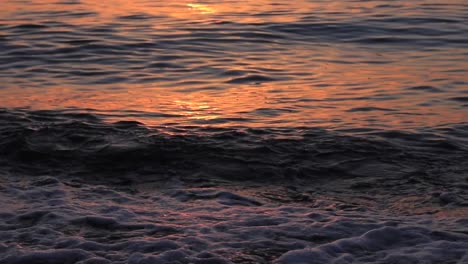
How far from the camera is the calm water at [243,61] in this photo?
29.2 feet

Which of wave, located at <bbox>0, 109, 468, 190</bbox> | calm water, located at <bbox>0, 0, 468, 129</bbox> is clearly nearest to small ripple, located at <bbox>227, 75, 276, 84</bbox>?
calm water, located at <bbox>0, 0, 468, 129</bbox>

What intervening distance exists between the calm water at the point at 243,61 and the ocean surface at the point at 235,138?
41mm

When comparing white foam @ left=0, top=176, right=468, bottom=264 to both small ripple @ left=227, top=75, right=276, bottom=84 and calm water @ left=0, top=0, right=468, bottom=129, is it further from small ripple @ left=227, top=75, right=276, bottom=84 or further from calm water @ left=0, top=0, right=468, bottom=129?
small ripple @ left=227, top=75, right=276, bottom=84

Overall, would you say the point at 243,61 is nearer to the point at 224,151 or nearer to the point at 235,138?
the point at 235,138

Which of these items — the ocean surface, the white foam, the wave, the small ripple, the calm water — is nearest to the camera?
the white foam

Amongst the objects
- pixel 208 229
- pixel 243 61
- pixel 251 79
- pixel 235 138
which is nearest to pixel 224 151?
pixel 235 138

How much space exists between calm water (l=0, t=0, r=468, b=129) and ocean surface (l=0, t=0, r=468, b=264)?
4 centimetres

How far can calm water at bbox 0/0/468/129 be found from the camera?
891 centimetres

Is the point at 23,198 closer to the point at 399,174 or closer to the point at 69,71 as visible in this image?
the point at 399,174

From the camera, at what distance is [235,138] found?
25.8 ft

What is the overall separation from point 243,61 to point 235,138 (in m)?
3.54

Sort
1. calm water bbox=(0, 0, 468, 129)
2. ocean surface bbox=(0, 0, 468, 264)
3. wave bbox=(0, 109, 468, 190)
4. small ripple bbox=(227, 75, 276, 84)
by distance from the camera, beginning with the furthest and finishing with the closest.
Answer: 1. small ripple bbox=(227, 75, 276, 84)
2. calm water bbox=(0, 0, 468, 129)
3. wave bbox=(0, 109, 468, 190)
4. ocean surface bbox=(0, 0, 468, 264)

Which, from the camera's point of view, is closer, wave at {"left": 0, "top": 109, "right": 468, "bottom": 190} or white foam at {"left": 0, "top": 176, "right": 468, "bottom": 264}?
white foam at {"left": 0, "top": 176, "right": 468, "bottom": 264}

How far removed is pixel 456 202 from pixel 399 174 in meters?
0.84
